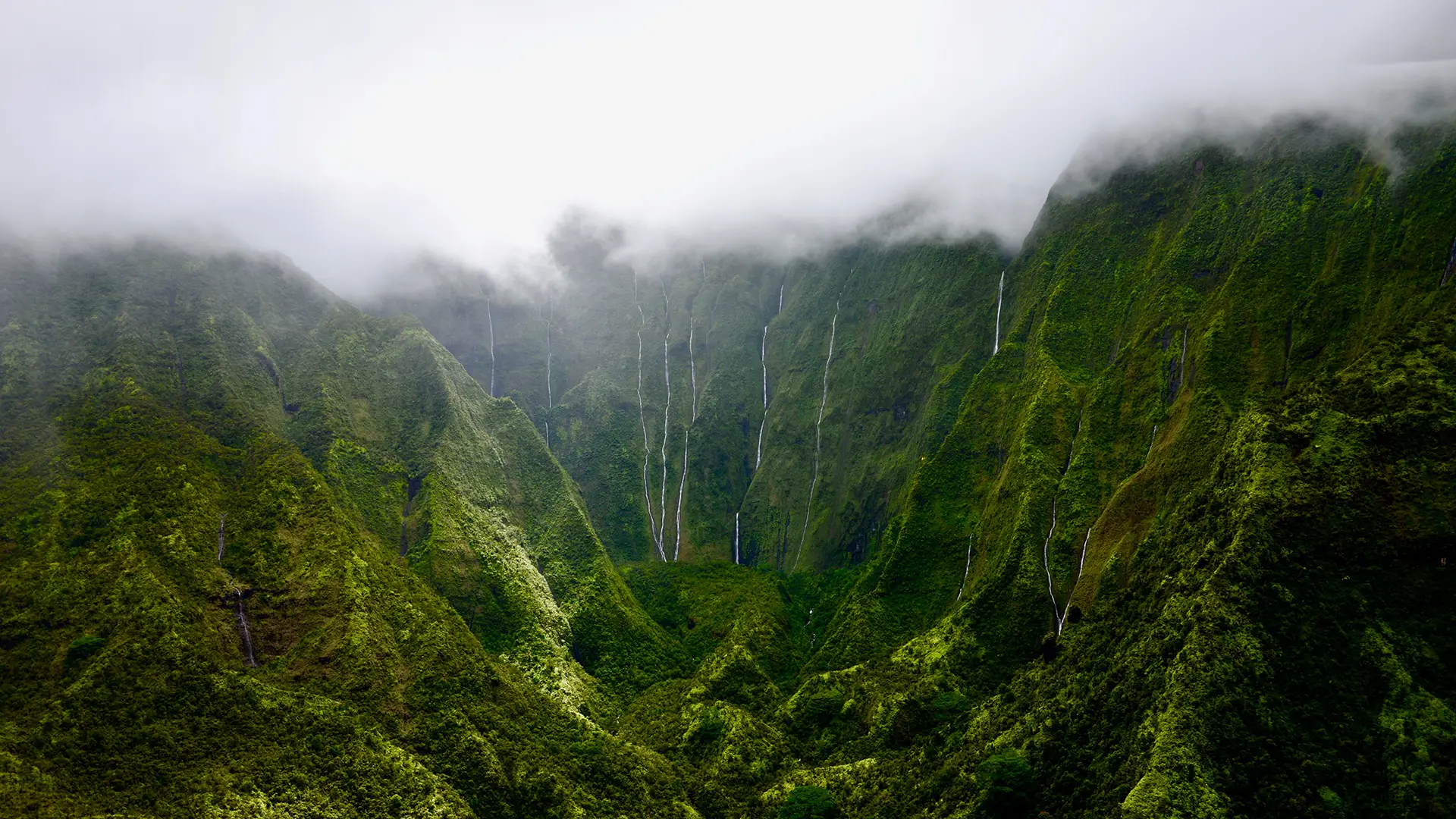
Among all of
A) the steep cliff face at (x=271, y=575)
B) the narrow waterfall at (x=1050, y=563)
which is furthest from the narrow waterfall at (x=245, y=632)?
the narrow waterfall at (x=1050, y=563)

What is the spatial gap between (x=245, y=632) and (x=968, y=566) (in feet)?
351

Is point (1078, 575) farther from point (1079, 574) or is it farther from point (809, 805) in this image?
point (809, 805)

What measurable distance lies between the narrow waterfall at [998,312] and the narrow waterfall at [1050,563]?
4628 centimetres

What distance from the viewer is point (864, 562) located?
163875 millimetres

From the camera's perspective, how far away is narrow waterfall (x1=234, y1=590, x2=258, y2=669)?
312 ft

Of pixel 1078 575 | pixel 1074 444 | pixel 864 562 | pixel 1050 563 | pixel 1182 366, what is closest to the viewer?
pixel 1078 575

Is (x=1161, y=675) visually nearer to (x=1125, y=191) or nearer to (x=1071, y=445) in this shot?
(x=1071, y=445)

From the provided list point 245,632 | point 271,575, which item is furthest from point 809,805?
point 271,575

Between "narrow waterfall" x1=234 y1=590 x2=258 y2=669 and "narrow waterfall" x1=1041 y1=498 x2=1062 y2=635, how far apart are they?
104620mm

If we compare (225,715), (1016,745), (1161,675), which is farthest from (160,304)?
(1161,675)

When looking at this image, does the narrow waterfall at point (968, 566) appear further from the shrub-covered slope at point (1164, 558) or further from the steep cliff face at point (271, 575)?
the steep cliff face at point (271, 575)

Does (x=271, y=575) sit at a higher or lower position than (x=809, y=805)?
higher

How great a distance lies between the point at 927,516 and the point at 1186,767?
7586 cm

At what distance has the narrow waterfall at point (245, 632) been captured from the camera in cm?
9512
